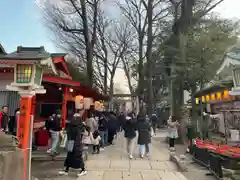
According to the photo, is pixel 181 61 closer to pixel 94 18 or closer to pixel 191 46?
pixel 191 46

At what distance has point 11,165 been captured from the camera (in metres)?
5.15

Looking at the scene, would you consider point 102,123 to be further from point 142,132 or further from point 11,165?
point 11,165

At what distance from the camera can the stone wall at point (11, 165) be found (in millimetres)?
4828

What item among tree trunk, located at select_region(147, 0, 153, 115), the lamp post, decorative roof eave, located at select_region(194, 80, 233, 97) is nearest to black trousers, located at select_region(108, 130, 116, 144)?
decorative roof eave, located at select_region(194, 80, 233, 97)

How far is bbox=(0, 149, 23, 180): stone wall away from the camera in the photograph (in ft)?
15.8

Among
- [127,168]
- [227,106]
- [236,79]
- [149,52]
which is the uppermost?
[149,52]

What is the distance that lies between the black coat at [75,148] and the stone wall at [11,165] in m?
2.06

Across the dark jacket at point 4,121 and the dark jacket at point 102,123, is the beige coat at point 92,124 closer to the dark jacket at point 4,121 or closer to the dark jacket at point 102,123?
the dark jacket at point 102,123

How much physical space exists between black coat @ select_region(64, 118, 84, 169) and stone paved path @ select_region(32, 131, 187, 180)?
38cm

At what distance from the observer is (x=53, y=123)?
31.9ft

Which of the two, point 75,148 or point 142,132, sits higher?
point 142,132

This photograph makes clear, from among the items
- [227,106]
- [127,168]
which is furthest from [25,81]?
[227,106]

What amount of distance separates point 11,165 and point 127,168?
4467 millimetres

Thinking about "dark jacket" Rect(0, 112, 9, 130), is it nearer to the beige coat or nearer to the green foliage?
the beige coat
